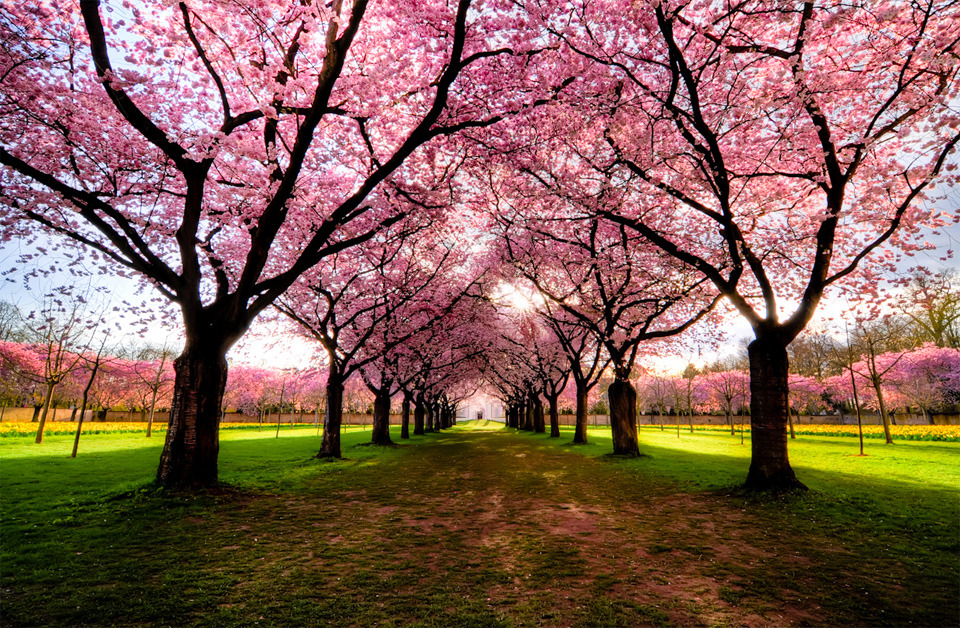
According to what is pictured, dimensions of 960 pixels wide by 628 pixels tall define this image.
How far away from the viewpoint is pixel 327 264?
1753cm

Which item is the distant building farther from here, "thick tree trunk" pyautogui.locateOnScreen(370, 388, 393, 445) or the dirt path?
the dirt path

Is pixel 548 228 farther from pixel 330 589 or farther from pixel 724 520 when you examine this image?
pixel 330 589

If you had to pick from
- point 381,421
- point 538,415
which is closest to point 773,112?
point 381,421

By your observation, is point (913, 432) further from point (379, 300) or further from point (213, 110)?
point (213, 110)

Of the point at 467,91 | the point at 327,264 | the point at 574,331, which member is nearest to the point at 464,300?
the point at 574,331

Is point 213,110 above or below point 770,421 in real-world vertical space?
above

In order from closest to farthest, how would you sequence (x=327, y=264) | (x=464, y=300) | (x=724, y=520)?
(x=724, y=520) → (x=327, y=264) → (x=464, y=300)

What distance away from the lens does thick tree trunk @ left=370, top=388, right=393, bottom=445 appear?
78.6 feet

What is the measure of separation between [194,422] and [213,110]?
25.3 feet

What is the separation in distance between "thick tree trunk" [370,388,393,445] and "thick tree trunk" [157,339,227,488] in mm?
Result: 15052

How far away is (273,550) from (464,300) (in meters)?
21.4

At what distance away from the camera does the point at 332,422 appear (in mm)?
17312

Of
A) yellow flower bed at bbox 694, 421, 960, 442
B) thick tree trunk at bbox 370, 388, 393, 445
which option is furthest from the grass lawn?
yellow flower bed at bbox 694, 421, 960, 442

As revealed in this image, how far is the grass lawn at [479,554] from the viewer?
12.6ft
